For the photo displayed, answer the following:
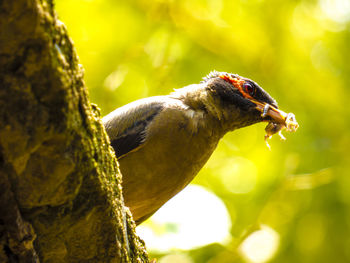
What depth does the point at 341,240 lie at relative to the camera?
556 centimetres

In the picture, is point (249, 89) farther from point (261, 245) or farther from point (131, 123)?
point (261, 245)

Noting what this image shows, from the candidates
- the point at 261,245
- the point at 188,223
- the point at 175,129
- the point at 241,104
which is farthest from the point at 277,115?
the point at 261,245

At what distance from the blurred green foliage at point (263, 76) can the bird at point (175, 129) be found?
91 centimetres

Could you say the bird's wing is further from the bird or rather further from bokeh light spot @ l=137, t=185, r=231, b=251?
bokeh light spot @ l=137, t=185, r=231, b=251

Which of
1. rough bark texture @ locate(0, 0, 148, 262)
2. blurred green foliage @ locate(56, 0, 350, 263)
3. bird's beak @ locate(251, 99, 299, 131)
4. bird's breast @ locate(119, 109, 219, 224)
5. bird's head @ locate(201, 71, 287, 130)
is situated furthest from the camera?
blurred green foliage @ locate(56, 0, 350, 263)

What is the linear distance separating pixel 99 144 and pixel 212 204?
233cm

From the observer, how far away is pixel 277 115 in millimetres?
4055

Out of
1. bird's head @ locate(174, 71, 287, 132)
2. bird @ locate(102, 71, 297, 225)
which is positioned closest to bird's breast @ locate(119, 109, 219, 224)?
bird @ locate(102, 71, 297, 225)

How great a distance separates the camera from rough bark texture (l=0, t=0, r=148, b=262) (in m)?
1.44

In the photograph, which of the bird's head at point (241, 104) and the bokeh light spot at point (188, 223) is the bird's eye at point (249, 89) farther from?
the bokeh light spot at point (188, 223)

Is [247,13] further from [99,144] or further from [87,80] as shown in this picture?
[99,144]

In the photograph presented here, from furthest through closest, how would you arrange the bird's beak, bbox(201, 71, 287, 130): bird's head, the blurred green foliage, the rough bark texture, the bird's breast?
the blurred green foliage
bbox(201, 71, 287, 130): bird's head
the bird's beak
the bird's breast
the rough bark texture

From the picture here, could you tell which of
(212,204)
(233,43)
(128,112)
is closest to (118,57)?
(128,112)

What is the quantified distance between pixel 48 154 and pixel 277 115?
2770mm
